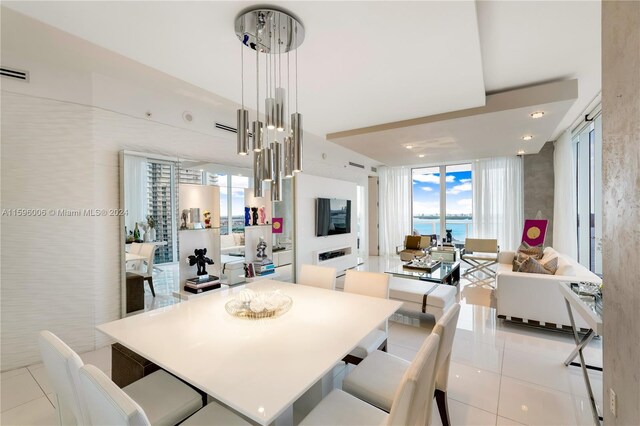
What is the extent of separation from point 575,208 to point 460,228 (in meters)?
2.68

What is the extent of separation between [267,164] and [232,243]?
2541mm

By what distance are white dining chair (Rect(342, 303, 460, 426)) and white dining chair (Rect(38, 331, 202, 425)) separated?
87 cm

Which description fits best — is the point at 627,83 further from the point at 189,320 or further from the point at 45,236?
the point at 45,236

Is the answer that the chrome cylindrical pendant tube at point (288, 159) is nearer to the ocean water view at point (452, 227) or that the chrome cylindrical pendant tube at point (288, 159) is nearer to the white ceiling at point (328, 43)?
the white ceiling at point (328, 43)

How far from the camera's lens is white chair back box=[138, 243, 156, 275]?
128 inches

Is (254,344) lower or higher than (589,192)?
lower

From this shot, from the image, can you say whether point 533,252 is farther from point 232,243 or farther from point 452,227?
point 232,243

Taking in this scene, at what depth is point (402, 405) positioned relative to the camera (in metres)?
1.06

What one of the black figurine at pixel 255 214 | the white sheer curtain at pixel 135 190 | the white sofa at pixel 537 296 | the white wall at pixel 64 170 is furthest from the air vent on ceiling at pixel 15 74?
the white sofa at pixel 537 296

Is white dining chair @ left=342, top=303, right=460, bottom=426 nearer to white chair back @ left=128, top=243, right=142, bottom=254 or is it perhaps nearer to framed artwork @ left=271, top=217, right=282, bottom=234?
white chair back @ left=128, top=243, right=142, bottom=254

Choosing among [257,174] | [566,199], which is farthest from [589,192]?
[257,174]

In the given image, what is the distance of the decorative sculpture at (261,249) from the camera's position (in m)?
4.61

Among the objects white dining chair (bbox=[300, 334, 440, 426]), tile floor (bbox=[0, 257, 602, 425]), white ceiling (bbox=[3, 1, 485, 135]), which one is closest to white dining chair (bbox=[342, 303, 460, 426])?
white dining chair (bbox=[300, 334, 440, 426])

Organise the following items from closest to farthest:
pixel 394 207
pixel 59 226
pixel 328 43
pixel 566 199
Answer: pixel 328 43, pixel 59 226, pixel 566 199, pixel 394 207
